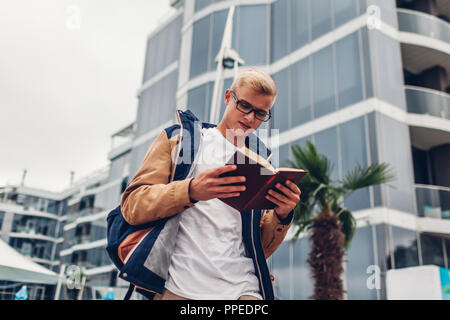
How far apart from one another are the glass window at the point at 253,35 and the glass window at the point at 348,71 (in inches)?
136

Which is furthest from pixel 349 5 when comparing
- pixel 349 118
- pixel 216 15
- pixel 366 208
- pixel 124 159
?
pixel 124 159

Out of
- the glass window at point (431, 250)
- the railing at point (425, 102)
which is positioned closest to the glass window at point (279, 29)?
the railing at point (425, 102)

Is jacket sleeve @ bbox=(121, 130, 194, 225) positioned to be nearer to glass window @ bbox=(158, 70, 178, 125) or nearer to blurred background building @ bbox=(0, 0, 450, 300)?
blurred background building @ bbox=(0, 0, 450, 300)

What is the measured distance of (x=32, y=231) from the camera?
217ft

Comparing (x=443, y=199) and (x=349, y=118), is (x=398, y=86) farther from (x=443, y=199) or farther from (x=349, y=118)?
(x=443, y=199)

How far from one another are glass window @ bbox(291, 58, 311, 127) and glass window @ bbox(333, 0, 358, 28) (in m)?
1.70

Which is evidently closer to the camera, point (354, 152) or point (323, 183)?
point (323, 183)

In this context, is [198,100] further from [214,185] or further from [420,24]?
[214,185]

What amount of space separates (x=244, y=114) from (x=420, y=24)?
54.4 ft

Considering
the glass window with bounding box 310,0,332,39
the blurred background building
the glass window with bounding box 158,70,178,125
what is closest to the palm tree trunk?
the blurred background building

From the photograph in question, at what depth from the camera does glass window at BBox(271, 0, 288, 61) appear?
17297mm

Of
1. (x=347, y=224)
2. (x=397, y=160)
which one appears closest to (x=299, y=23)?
(x=397, y=160)

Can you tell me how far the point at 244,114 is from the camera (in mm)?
1755

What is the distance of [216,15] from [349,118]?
7.96m
